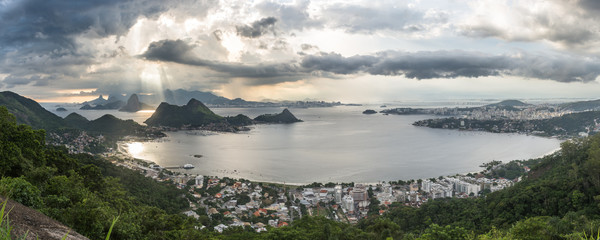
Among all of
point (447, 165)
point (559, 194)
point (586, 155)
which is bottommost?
point (447, 165)

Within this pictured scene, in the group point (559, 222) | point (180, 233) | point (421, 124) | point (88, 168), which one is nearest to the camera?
point (180, 233)

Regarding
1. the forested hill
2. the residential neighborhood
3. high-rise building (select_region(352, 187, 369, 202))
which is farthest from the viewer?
high-rise building (select_region(352, 187, 369, 202))

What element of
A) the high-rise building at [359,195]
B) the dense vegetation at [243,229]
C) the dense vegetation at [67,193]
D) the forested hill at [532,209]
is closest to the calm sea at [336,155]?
the high-rise building at [359,195]

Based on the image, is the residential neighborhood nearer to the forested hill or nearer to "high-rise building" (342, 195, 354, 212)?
"high-rise building" (342, 195, 354, 212)

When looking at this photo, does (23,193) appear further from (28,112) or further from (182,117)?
(182,117)

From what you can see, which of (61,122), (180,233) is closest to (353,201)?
(180,233)

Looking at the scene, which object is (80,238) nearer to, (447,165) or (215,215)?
(215,215)

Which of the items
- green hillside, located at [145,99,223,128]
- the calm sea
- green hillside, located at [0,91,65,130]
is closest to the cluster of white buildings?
the calm sea

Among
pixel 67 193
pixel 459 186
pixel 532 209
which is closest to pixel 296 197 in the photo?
pixel 459 186
